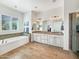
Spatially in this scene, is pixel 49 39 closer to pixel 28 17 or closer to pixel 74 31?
pixel 74 31

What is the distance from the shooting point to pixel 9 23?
5562mm

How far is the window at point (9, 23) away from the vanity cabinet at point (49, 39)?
1718mm

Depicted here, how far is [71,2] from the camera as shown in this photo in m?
3.71

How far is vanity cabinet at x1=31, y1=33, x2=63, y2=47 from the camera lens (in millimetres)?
4457

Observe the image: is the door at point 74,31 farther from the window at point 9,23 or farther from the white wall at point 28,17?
the window at point 9,23

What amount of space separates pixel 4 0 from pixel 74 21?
384cm

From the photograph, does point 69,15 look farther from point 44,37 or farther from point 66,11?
point 44,37

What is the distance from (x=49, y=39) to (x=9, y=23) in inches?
125

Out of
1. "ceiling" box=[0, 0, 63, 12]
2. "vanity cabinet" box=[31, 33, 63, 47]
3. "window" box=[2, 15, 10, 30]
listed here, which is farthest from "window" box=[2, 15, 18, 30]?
"vanity cabinet" box=[31, 33, 63, 47]

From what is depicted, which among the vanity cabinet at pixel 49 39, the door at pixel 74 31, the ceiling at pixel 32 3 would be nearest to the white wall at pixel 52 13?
the ceiling at pixel 32 3

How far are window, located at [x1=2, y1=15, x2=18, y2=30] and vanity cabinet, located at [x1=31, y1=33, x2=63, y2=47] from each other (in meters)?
1.72

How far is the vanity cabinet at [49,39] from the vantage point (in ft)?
14.6

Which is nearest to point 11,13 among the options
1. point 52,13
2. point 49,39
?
point 52,13

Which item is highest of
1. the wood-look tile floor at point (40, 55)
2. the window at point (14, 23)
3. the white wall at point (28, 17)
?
the white wall at point (28, 17)
